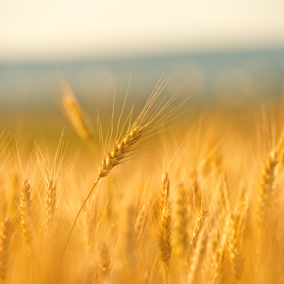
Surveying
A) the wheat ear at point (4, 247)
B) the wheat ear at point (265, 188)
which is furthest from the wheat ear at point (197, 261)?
the wheat ear at point (4, 247)

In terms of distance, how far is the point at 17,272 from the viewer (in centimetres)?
181

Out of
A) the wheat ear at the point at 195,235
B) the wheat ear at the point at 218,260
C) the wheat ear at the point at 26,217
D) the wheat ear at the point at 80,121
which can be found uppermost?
the wheat ear at the point at 80,121

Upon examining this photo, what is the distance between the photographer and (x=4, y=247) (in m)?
1.44

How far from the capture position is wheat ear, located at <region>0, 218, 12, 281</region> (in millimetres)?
1416

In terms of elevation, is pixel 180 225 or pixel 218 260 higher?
pixel 180 225

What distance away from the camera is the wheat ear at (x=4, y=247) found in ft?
4.65

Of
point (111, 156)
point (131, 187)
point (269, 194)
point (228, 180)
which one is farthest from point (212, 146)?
point (111, 156)

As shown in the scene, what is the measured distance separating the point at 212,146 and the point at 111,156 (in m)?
1.76

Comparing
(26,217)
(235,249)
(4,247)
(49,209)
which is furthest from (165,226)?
(4,247)

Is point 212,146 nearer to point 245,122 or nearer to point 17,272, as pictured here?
point 17,272

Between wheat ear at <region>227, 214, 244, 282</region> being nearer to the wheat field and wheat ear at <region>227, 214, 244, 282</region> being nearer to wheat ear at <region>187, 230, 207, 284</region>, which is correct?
the wheat field

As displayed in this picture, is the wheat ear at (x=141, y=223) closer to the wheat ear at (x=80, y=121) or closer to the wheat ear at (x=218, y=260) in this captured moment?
the wheat ear at (x=218, y=260)

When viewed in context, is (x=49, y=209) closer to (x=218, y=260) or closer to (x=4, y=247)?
(x=4, y=247)

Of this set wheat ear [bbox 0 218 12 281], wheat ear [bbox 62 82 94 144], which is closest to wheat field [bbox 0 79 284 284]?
wheat ear [bbox 0 218 12 281]
